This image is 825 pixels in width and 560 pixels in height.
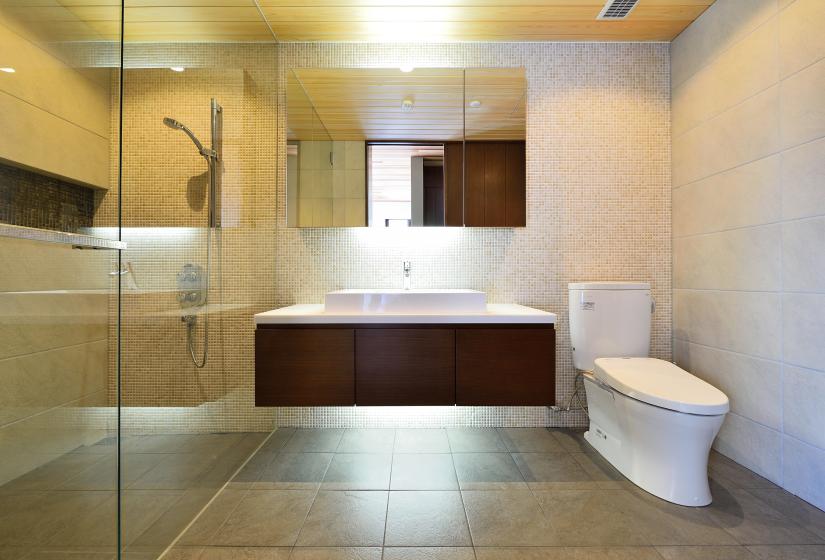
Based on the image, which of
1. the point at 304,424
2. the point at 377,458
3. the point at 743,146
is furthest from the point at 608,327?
the point at 304,424

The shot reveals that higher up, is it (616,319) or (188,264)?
(188,264)

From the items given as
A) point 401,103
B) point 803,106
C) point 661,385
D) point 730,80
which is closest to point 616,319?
point 661,385

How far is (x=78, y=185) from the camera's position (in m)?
0.95

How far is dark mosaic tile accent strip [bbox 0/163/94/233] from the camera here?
80 cm

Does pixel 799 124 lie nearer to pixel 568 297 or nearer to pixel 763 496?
pixel 568 297

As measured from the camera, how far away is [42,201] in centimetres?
86

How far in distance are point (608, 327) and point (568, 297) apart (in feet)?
0.97

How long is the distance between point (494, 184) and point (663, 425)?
1.46 metres

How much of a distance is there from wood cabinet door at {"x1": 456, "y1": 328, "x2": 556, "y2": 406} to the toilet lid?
12.9 inches

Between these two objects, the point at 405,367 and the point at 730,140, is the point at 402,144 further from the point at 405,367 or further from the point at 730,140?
the point at 730,140

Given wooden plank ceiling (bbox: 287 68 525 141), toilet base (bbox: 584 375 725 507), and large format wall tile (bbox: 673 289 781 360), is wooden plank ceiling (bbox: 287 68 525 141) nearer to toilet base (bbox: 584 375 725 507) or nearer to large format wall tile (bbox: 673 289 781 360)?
large format wall tile (bbox: 673 289 781 360)

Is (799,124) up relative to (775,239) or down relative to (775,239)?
up

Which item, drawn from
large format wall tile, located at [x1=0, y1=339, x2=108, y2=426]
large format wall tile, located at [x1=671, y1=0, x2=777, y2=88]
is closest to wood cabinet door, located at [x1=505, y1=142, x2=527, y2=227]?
large format wall tile, located at [x1=671, y1=0, x2=777, y2=88]

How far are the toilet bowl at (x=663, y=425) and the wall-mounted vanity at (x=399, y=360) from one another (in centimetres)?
35
